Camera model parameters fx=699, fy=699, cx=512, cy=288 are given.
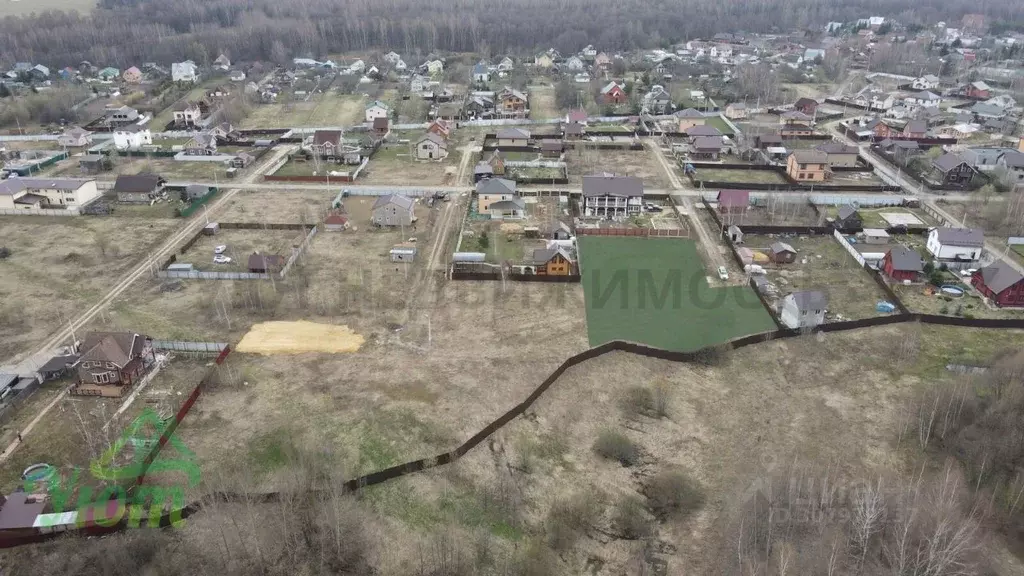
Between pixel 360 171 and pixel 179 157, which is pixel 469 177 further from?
pixel 179 157

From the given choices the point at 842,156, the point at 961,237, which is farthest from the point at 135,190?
the point at 842,156

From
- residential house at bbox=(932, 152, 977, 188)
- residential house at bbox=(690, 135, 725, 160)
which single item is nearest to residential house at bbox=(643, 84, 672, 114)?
residential house at bbox=(690, 135, 725, 160)

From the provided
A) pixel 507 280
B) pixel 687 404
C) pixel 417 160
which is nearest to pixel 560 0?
pixel 417 160

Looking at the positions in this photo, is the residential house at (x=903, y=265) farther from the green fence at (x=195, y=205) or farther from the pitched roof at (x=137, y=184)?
the pitched roof at (x=137, y=184)

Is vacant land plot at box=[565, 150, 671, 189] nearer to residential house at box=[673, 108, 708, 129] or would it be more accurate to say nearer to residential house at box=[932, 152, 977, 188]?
residential house at box=[673, 108, 708, 129]

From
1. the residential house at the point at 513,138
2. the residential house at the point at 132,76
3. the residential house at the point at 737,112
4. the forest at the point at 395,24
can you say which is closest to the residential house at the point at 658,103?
the residential house at the point at 737,112
